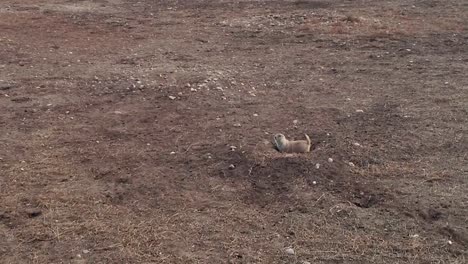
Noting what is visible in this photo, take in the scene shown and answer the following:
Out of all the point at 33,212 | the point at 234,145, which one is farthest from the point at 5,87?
the point at 234,145

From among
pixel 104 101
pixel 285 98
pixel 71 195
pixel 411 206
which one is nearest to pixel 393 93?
pixel 285 98

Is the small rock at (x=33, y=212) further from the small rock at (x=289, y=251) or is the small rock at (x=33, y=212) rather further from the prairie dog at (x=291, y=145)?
the prairie dog at (x=291, y=145)

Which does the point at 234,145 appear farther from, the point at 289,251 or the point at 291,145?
the point at 289,251

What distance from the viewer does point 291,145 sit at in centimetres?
448

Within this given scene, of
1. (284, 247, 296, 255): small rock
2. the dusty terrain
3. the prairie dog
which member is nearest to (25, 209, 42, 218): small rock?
the dusty terrain

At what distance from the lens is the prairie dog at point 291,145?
176 inches

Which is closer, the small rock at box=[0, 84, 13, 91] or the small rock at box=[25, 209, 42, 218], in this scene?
the small rock at box=[25, 209, 42, 218]

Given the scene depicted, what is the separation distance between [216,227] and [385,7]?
7.49m

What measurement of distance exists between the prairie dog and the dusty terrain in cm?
7

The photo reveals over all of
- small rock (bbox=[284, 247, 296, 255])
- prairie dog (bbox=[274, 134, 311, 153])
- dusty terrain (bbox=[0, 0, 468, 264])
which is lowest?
small rock (bbox=[284, 247, 296, 255])

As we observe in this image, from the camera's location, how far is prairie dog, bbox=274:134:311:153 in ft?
14.7

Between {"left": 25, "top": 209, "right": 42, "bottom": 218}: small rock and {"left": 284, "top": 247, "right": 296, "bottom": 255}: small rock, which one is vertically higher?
{"left": 25, "top": 209, "right": 42, "bottom": 218}: small rock

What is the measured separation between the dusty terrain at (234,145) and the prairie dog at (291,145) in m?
0.07

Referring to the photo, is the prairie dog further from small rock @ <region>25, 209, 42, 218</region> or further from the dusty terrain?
small rock @ <region>25, 209, 42, 218</region>
